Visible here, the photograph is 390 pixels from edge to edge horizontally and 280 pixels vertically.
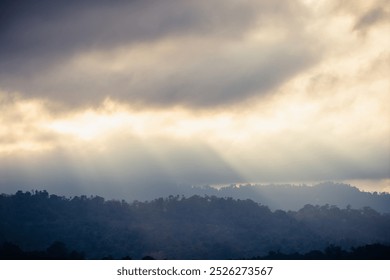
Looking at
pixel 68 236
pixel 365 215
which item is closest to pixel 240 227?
pixel 365 215

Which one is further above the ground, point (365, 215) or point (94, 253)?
point (365, 215)

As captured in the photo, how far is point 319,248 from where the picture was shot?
160m
